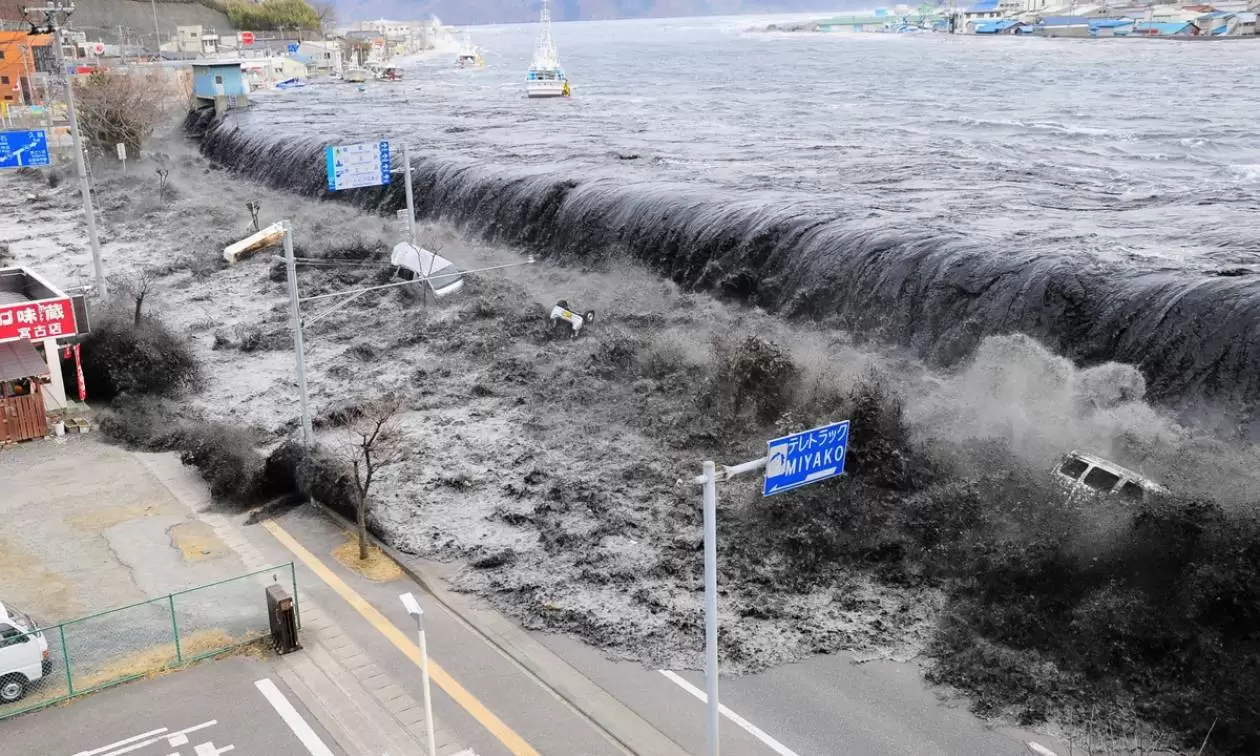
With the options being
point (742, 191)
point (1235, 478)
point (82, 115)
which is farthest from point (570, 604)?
point (82, 115)

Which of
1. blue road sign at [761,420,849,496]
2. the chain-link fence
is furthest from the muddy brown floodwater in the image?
blue road sign at [761,420,849,496]

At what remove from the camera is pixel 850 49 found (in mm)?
184125

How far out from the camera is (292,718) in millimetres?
16438

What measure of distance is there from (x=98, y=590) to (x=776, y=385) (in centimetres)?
1626

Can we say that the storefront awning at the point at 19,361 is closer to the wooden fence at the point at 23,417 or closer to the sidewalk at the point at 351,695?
the wooden fence at the point at 23,417

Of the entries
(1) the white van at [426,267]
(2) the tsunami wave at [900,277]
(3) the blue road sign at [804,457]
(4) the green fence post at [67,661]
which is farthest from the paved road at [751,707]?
(1) the white van at [426,267]

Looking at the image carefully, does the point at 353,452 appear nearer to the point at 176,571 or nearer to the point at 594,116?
the point at 176,571

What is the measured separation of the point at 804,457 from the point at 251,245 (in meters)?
41.9

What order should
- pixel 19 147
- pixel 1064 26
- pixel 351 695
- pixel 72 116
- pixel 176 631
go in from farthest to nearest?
pixel 1064 26 < pixel 72 116 < pixel 19 147 < pixel 176 631 < pixel 351 695

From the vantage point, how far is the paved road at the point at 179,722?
1568 centimetres

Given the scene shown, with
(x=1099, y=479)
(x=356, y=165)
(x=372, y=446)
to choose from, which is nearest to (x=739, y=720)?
(x=1099, y=479)

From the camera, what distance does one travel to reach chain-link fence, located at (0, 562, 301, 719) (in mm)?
16547

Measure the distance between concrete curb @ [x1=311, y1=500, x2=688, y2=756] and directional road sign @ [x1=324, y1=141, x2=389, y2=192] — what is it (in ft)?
55.0

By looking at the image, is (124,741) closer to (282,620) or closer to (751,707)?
(282,620)
